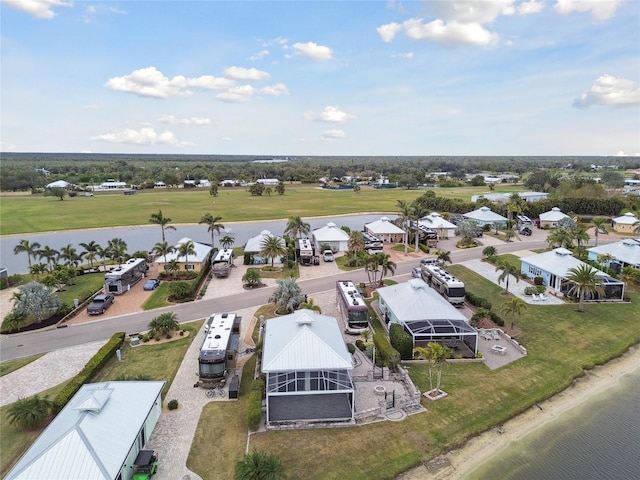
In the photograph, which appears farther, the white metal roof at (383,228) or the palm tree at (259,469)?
the white metal roof at (383,228)

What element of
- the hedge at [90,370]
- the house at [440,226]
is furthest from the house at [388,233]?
the hedge at [90,370]

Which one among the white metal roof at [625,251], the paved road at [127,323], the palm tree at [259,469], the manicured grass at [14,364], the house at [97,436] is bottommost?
the manicured grass at [14,364]

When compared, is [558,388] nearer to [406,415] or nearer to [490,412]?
[490,412]

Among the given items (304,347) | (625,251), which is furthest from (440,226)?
(304,347)

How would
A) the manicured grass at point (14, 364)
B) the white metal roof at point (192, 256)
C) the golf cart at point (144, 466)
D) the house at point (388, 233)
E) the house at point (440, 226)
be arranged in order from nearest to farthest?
the golf cart at point (144, 466) → the manicured grass at point (14, 364) → the white metal roof at point (192, 256) → the house at point (388, 233) → the house at point (440, 226)

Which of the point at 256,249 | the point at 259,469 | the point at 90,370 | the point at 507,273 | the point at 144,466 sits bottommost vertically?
the point at 144,466

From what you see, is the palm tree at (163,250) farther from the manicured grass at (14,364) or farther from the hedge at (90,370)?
the manicured grass at (14,364)

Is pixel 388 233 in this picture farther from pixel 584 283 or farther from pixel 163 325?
pixel 163 325
